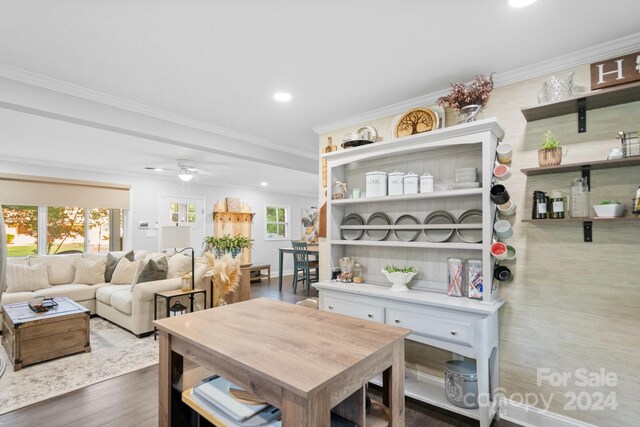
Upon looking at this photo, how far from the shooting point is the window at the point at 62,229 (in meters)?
5.24

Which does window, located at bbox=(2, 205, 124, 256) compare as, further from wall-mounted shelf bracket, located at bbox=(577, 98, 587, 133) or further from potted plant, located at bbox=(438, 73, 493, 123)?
wall-mounted shelf bracket, located at bbox=(577, 98, 587, 133)

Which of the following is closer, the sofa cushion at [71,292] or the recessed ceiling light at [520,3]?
the recessed ceiling light at [520,3]

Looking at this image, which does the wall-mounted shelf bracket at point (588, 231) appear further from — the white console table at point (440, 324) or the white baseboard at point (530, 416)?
the white baseboard at point (530, 416)

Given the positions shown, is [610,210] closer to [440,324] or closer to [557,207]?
[557,207]

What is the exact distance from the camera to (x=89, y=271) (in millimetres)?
5062

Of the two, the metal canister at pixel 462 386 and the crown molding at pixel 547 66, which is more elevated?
the crown molding at pixel 547 66

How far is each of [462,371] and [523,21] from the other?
220 centimetres

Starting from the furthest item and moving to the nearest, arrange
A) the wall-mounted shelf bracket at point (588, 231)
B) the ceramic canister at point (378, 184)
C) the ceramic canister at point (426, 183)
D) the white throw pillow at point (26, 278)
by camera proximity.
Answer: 1. the white throw pillow at point (26, 278)
2. the ceramic canister at point (378, 184)
3. the ceramic canister at point (426, 183)
4. the wall-mounted shelf bracket at point (588, 231)

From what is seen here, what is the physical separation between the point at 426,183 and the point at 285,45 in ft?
4.71

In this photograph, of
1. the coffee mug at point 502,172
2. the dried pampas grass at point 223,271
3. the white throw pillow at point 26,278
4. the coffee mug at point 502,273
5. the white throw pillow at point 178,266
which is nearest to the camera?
the coffee mug at point 502,172

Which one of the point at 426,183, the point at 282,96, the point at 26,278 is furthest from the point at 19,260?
the point at 426,183

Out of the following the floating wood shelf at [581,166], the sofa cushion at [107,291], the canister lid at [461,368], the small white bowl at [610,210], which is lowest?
the canister lid at [461,368]

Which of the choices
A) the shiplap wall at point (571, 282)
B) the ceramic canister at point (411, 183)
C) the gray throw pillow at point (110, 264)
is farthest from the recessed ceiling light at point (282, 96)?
the gray throw pillow at point (110, 264)

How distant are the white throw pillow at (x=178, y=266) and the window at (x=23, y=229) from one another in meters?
2.49
